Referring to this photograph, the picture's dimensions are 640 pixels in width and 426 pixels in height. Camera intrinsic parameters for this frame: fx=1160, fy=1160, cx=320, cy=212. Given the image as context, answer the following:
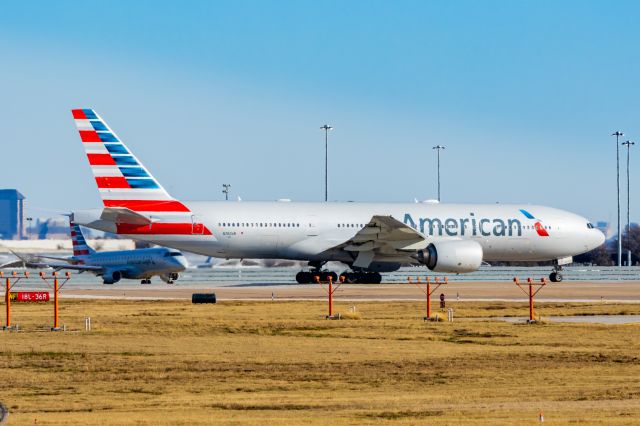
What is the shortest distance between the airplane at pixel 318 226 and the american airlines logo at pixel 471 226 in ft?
0.17

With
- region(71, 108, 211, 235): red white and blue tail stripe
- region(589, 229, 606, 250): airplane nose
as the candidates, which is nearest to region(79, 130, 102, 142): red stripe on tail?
region(71, 108, 211, 235): red white and blue tail stripe

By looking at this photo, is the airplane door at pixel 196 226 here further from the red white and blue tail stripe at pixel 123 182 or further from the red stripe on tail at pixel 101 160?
the red stripe on tail at pixel 101 160

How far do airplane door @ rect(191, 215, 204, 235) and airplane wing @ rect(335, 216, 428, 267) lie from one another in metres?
7.07

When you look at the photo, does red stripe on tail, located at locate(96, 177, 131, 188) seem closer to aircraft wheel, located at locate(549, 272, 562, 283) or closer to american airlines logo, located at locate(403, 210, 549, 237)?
american airlines logo, located at locate(403, 210, 549, 237)

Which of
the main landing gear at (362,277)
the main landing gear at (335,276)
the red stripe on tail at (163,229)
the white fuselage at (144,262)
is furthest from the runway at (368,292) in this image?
the white fuselage at (144,262)

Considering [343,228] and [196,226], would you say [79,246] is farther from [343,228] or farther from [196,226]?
[343,228]

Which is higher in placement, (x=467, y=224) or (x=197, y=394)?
(x=467, y=224)

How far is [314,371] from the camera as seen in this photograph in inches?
863

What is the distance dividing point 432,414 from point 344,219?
42.9 metres

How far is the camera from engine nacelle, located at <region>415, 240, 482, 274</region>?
5547cm

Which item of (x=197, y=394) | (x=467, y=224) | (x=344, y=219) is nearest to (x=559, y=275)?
(x=467, y=224)

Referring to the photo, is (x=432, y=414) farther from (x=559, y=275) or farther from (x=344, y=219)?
(x=559, y=275)

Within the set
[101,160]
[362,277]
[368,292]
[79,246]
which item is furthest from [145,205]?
[79,246]

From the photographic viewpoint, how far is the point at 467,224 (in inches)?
2395
